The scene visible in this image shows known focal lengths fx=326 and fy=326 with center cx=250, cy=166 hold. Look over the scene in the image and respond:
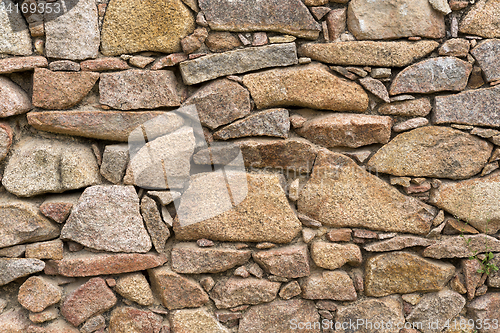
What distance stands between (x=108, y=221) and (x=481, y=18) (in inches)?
94.1

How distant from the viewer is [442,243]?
1.92 metres

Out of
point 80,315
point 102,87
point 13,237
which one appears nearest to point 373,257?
point 80,315

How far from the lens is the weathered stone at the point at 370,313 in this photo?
1925 mm

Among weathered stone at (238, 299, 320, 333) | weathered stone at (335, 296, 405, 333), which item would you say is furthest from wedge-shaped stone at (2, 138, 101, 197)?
weathered stone at (335, 296, 405, 333)

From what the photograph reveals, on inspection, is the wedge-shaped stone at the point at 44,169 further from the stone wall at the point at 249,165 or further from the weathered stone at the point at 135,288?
the weathered stone at the point at 135,288

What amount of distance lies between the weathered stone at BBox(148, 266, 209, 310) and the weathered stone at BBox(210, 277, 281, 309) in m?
0.08

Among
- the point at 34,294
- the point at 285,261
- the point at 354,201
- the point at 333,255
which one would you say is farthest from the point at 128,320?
the point at 354,201

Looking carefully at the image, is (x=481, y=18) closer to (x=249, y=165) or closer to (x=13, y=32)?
(x=249, y=165)

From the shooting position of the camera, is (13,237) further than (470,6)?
No

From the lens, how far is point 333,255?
1898mm

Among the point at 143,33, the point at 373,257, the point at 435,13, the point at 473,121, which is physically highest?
the point at 435,13

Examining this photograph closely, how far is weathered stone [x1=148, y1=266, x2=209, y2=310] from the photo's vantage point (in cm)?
183

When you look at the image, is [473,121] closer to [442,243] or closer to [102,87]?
[442,243]

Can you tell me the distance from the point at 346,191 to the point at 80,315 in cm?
164
